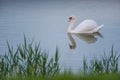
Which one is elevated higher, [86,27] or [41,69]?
[86,27]

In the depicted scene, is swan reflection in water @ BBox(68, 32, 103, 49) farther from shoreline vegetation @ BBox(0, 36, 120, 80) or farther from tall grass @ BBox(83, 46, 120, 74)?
shoreline vegetation @ BBox(0, 36, 120, 80)

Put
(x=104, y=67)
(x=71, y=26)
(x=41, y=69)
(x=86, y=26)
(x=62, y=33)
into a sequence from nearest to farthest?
(x=41, y=69) → (x=104, y=67) → (x=62, y=33) → (x=86, y=26) → (x=71, y=26)

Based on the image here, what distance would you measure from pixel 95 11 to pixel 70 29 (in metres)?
3.23

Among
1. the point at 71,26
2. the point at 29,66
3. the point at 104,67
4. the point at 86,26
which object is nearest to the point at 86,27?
the point at 86,26

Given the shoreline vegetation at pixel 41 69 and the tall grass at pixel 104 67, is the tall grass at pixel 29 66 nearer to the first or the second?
the shoreline vegetation at pixel 41 69

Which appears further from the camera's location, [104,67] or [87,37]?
[87,37]

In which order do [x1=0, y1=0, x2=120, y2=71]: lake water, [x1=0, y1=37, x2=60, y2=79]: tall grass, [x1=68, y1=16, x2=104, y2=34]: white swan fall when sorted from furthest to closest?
1. [x1=68, y1=16, x2=104, y2=34]: white swan
2. [x1=0, y1=0, x2=120, y2=71]: lake water
3. [x1=0, y1=37, x2=60, y2=79]: tall grass

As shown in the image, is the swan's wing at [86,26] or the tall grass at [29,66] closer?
the tall grass at [29,66]

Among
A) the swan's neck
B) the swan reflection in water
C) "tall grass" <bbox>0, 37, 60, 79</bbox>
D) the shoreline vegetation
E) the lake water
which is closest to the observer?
the shoreline vegetation

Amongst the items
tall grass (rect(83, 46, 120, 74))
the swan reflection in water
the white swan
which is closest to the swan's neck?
the white swan

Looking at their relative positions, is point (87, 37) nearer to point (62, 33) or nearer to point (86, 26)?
point (62, 33)

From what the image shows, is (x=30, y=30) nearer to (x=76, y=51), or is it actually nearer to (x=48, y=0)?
(x=76, y=51)

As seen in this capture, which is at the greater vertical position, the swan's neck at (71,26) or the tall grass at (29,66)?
the swan's neck at (71,26)

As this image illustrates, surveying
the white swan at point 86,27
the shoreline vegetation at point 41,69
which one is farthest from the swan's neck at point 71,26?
the shoreline vegetation at point 41,69
